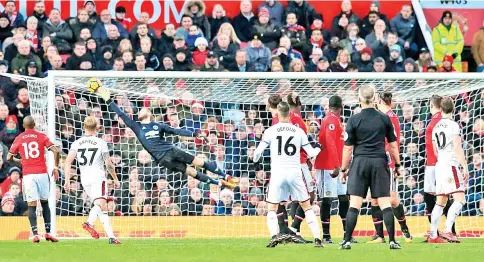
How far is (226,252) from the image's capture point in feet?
48.5

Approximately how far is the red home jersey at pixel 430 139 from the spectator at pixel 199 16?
8.21 m

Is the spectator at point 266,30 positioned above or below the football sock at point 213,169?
above

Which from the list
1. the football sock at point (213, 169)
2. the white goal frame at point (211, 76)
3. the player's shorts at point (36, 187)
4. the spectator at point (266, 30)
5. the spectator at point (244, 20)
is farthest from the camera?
the spectator at point (244, 20)

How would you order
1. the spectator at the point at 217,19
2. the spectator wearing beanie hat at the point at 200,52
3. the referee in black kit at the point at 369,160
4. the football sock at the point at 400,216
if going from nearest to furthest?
the referee in black kit at the point at 369,160 < the football sock at the point at 400,216 < the spectator wearing beanie hat at the point at 200,52 < the spectator at the point at 217,19

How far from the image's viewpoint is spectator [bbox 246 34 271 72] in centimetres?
2344

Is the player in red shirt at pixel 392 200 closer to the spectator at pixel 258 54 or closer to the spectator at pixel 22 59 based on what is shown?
the spectator at pixel 258 54

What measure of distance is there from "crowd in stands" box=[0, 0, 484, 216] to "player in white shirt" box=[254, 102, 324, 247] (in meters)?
4.52

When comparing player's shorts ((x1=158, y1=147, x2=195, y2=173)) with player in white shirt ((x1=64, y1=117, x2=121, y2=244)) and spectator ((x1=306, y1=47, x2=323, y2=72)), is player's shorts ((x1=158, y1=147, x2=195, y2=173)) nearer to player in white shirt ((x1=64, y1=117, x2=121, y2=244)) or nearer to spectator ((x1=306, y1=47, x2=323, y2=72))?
player in white shirt ((x1=64, y1=117, x2=121, y2=244))

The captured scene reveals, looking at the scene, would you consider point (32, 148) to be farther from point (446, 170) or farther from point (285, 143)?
point (446, 170)

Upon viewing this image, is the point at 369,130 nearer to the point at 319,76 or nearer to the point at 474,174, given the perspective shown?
the point at 319,76

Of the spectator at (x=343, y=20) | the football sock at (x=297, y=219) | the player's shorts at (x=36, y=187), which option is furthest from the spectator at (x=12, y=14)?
the football sock at (x=297, y=219)

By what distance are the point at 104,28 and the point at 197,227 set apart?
218 inches

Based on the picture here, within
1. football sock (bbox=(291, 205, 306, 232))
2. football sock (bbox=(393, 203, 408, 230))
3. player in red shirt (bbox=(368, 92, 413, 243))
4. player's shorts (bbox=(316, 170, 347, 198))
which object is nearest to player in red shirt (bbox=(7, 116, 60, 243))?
football sock (bbox=(291, 205, 306, 232))

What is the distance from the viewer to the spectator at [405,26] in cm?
2530
